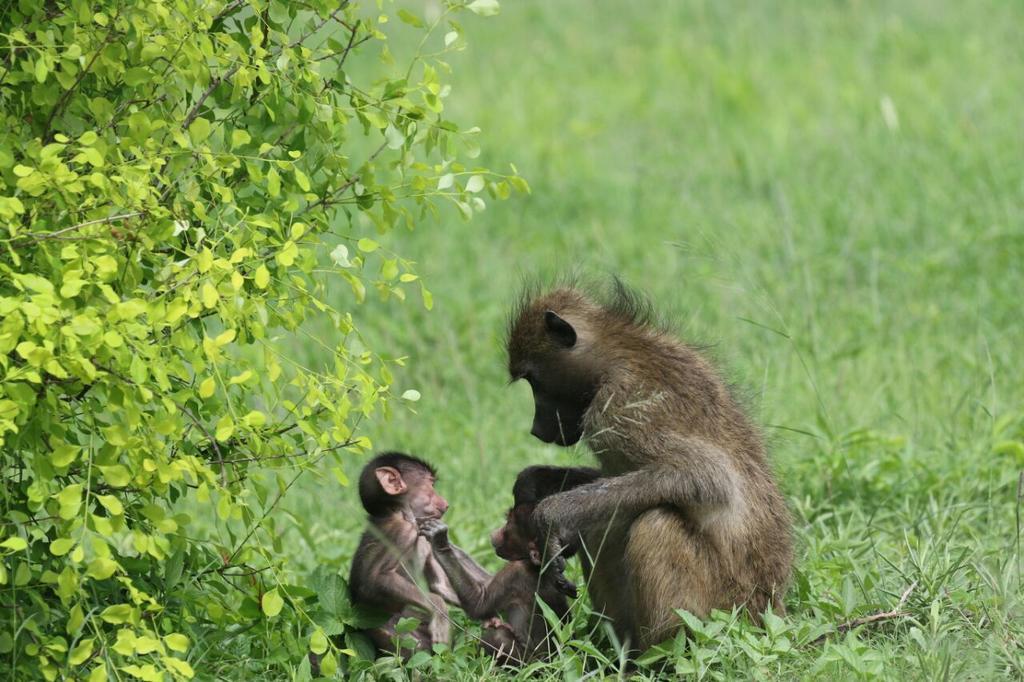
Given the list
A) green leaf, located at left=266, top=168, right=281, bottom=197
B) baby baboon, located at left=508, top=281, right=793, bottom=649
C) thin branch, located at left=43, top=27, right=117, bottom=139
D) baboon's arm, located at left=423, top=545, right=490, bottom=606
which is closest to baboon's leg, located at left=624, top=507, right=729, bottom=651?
baby baboon, located at left=508, top=281, right=793, bottom=649

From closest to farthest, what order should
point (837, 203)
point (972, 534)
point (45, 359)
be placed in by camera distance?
1. point (45, 359)
2. point (972, 534)
3. point (837, 203)

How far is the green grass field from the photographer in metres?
4.88

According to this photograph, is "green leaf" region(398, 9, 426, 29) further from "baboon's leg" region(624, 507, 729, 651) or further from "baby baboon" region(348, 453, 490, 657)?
"baboon's leg" region(624, 507, 729, 651)

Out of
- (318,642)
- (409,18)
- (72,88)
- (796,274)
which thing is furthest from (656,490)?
(796,274)

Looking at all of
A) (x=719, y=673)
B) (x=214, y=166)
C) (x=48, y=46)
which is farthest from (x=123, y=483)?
(x=719, y=673)

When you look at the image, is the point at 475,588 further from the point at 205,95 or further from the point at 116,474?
the point at 205,95

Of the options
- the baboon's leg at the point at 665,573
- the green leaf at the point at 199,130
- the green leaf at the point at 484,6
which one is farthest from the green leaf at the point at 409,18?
the baboon's leg at the point at 665,573

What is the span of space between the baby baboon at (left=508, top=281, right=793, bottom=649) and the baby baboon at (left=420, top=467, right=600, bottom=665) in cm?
13

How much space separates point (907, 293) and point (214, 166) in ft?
18.7

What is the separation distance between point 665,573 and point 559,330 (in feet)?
3.15

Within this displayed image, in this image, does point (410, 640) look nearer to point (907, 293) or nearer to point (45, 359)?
point (45, 359)

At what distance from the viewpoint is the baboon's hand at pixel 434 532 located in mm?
4969

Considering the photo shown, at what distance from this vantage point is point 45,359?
11.6 feet

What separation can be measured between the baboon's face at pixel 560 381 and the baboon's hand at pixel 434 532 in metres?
0.45
